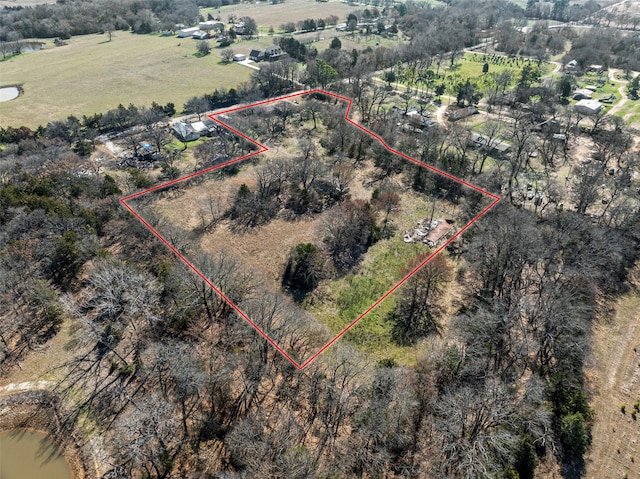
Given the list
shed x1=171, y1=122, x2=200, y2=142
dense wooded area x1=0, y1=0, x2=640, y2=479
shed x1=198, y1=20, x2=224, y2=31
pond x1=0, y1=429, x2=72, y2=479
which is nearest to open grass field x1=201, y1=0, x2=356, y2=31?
shed x1=198, y1=20, x2=224, y2=31

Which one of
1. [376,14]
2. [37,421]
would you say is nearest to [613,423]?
[37,421]

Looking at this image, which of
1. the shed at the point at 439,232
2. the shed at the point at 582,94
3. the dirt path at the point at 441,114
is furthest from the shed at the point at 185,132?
the shed at the point at 582,94

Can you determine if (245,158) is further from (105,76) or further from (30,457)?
(105,76)

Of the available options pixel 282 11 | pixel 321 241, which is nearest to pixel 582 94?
pixel 321 241

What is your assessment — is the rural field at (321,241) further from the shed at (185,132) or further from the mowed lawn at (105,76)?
the mowed lawn at (105,76)

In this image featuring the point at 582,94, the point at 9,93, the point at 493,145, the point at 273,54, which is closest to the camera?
the point at 493,145
